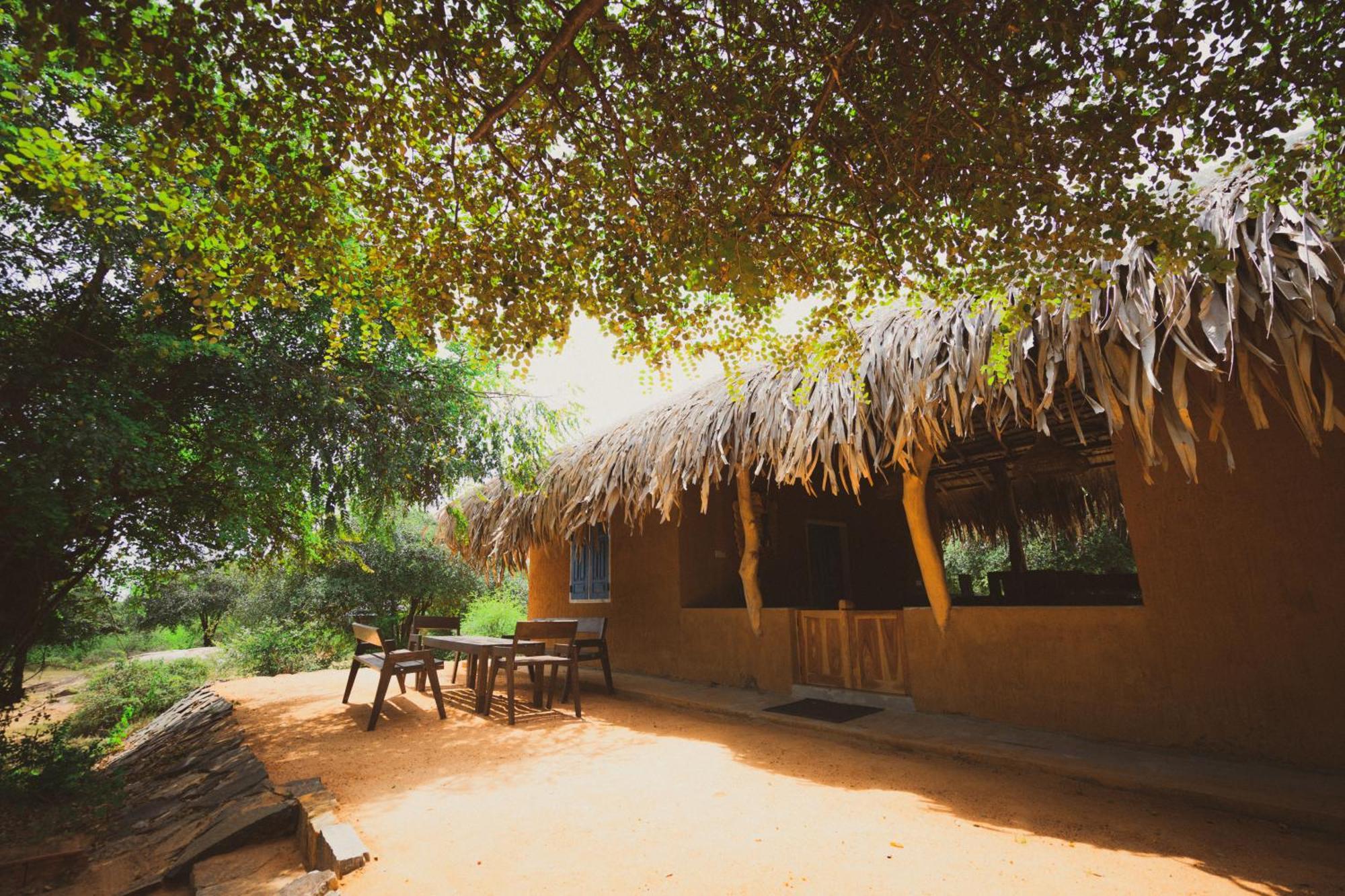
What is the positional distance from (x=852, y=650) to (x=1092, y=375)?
3415 millimetres

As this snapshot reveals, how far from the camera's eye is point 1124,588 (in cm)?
748

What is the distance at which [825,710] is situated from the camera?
18.1ft

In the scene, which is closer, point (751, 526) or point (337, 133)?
point (337, 133)

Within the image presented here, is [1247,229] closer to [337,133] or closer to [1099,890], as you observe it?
[1099,890]

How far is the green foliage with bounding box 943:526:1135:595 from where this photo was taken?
15172 mm

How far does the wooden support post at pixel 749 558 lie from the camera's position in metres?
6.64

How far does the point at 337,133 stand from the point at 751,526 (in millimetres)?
5406

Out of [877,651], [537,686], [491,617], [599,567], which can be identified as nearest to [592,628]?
[537,686]

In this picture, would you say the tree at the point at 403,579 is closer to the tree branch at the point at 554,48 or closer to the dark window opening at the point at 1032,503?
the dark window opening at the point at 1032,503

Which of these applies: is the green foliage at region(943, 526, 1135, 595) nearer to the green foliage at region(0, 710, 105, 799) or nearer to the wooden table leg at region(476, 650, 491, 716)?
the wooden table leg at region(476, 650, 491, 716)

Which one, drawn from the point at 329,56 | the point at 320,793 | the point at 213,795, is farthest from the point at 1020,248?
the point at 213,795

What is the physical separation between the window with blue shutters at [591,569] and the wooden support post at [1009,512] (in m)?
5.36

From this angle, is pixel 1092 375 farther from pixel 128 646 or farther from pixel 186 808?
pixel 128 646

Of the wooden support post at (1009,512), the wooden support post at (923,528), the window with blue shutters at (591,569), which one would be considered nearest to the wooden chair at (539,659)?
the window with blue shutters at (591,569)
